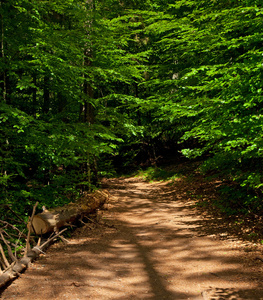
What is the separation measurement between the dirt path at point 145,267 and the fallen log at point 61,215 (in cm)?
48

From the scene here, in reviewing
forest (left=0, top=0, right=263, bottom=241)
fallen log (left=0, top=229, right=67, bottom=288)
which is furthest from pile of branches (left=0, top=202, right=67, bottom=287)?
forest (left=0, top=0, right=263, bottom=241)

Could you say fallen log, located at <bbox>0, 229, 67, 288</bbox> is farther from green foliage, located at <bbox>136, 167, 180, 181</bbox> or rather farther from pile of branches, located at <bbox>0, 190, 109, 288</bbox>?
green foliage, located at <bbox>136, 167, 180, 181</bbox>

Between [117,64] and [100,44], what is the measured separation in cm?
161

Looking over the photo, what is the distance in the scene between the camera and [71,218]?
6965mm

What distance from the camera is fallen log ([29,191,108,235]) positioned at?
6.09 metres

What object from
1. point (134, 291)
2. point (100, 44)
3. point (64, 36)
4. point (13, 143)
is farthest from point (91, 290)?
point (100, 44)

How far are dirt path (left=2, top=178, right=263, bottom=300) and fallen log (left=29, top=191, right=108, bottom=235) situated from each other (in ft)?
1.57

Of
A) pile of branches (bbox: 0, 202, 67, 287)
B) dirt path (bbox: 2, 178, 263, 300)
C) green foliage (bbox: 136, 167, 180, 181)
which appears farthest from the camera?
green foliage (bbox: 136, 167, 180, 181)

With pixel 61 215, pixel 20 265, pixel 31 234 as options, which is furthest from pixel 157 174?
pixel 20 265

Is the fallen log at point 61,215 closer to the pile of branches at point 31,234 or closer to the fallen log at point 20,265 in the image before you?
Result: the pile of branches at point 31,234

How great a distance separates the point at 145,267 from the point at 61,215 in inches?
106

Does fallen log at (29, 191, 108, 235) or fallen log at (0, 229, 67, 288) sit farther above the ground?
fallen log at (29, 191, 108, 235)

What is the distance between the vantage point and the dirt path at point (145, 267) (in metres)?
4.00

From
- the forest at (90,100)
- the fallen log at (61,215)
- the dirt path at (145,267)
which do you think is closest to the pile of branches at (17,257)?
the dirt path at (145,267)
